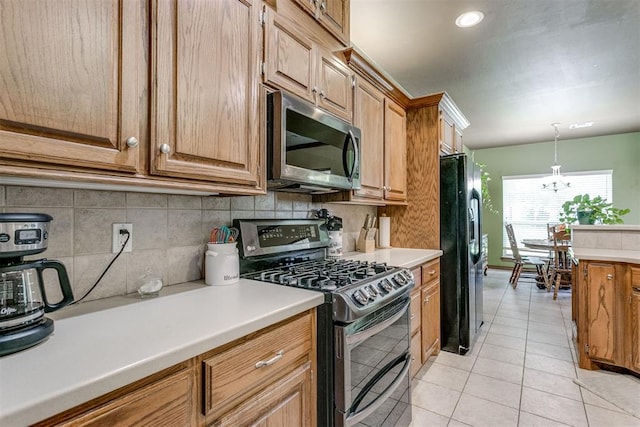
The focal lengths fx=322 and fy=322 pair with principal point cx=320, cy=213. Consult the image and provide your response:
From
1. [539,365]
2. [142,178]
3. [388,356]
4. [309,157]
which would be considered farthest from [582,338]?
[142,178]

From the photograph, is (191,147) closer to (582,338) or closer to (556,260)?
(582,338)

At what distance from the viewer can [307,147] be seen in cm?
163

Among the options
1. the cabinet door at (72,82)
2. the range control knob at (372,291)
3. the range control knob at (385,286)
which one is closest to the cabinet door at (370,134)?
the range control knob at (385,286)

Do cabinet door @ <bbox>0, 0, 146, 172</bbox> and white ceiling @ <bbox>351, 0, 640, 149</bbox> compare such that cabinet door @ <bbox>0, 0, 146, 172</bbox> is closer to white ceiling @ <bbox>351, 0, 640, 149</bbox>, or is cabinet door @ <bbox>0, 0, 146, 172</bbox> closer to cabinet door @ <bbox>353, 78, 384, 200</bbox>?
cabinet door @ <bbox>353, 78, 384, 200</bbox>

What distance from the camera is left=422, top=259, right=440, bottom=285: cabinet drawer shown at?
2361 millimetres

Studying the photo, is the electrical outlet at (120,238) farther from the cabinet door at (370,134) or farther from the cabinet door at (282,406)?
the cabinet door at (370,134)

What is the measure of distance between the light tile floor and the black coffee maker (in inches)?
71.9

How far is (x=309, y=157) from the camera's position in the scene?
1.64 m

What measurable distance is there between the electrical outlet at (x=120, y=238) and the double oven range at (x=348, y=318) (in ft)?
1.57

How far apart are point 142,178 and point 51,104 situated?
281 mm

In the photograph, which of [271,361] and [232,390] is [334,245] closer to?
[271,361]

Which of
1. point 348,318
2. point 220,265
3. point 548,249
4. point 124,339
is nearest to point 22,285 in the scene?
point 124,339

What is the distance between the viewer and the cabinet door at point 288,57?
57.1 inches

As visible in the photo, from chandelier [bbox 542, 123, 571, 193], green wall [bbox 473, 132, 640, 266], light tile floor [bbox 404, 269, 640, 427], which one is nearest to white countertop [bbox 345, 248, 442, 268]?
light tile floor [bbox 404, 269, 640, 427]
